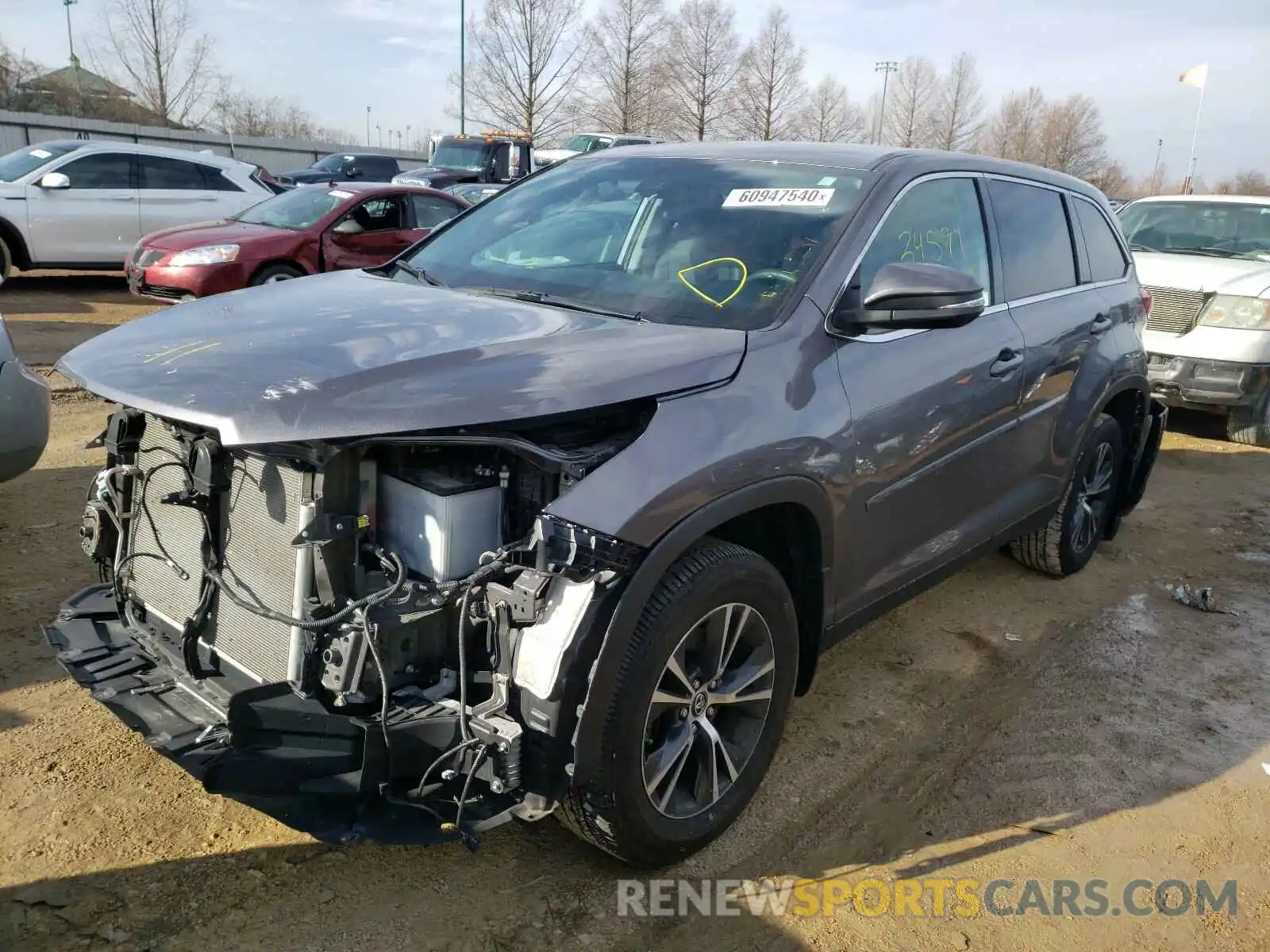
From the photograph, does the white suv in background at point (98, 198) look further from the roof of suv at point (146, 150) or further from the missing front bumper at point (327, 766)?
the missing front bumper at point (327, 766)

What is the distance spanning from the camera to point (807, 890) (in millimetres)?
2820

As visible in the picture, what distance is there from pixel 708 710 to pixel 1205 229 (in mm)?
8661

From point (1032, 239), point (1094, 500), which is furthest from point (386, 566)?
point (1094, 500)

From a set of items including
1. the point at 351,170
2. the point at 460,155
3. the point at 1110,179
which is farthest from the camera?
the point at 1110,179

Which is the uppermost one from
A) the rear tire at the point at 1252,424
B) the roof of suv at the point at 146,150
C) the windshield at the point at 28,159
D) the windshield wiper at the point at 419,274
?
the roof of suv at the point at 146,150

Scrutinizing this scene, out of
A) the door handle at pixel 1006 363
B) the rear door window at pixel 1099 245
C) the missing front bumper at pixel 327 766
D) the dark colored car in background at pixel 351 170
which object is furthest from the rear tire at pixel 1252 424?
the dark colored car in background at pixel 351 170

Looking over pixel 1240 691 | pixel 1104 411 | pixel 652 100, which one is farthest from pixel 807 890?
pixel 652 100

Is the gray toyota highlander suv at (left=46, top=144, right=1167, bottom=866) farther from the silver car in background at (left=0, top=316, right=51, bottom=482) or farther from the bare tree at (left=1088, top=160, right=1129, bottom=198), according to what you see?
the bare tree at (left=1088, top=160, right=1129, bottom=198)

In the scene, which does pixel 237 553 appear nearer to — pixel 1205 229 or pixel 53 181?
pixel 1205 229

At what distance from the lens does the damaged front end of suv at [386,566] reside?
7.55 feet

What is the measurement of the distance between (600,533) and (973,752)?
1.99 m

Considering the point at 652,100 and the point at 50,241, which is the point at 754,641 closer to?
the point at 50,241

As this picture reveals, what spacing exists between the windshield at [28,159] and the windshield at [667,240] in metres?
10.3
